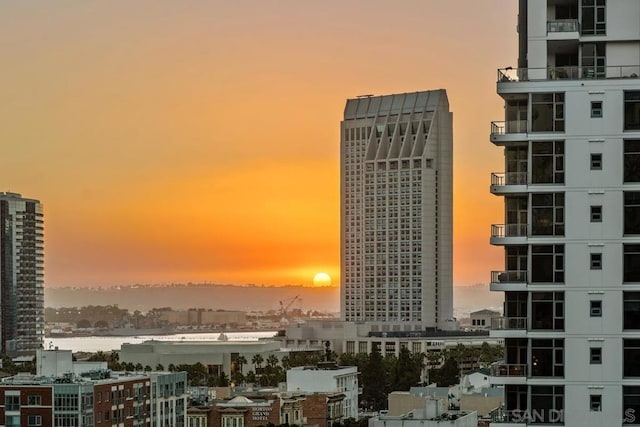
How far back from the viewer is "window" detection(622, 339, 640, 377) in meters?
34.6

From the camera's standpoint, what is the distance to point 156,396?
389ft

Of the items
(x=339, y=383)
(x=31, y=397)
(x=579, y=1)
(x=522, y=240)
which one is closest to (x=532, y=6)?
(x=579, y=1)

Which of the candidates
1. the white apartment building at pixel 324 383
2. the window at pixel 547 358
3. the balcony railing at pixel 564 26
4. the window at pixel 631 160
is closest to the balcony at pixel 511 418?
the window at pixel 547 358

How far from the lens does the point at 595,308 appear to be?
34.8m

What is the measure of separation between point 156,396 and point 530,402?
3379 inches

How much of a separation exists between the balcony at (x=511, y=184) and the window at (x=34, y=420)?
2945 inches

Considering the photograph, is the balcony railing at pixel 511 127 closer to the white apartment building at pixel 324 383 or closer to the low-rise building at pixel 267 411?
the low-rise building at pixel 267 411

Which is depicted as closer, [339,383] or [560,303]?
[560,303]

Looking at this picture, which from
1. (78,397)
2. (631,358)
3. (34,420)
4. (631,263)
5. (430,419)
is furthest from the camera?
(34,420)

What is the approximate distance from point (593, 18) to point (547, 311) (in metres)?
7.61

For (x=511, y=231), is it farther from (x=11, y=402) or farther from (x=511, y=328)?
(x=11, y=402)

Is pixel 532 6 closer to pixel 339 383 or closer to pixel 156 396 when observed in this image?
pixel 156 396

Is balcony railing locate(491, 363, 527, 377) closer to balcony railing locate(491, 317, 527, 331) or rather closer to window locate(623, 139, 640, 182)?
balcony railing locate(491, 317, 527, 331)

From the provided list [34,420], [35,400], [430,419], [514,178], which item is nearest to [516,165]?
[514,178]
